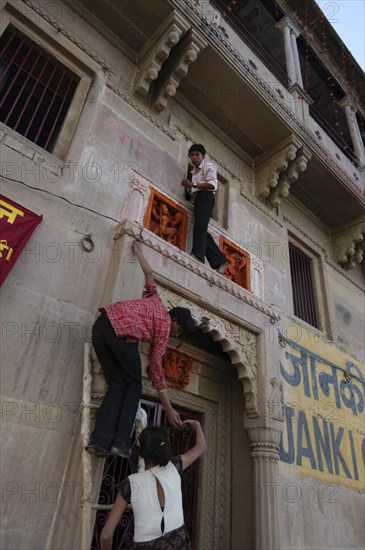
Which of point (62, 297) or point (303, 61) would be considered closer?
point (62, 297)

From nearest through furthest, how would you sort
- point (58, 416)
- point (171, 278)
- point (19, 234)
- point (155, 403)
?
point (58, 416), point (19, 234), point (171, 278), point (155, 403)

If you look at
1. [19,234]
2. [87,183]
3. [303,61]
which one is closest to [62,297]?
[19,234]

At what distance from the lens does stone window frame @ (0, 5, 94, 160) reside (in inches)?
159

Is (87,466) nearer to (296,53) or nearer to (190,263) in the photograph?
(190,263)

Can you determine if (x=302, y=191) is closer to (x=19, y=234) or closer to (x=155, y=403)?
(x=155, y=403)

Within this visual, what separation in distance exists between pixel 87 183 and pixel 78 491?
2761 mm

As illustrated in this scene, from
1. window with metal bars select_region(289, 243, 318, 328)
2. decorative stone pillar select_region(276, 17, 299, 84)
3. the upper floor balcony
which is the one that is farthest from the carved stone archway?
decorative stone pillar select_region(276, 17, 299, 84)

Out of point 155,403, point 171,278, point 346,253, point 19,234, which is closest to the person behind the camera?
point 19,234

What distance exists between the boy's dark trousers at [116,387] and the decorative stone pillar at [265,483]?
1960 millimetres

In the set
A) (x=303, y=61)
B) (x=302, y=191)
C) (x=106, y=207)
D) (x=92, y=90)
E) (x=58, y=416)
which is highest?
(x=303, y=61)

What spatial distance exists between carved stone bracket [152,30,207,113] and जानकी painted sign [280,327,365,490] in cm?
369

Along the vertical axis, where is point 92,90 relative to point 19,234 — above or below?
above

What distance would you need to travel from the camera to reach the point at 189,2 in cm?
497

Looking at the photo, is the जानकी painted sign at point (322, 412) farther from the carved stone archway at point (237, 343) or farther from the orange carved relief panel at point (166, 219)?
the orange carved relief panel at point (166, 219)
